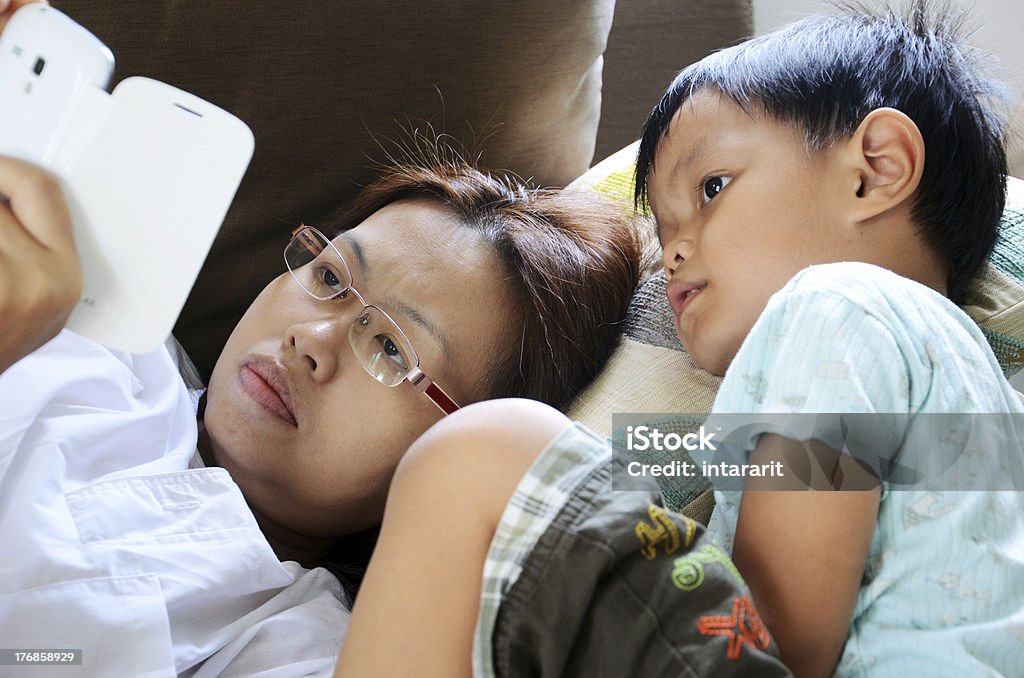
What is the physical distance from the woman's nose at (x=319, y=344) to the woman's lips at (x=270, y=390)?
0.03m

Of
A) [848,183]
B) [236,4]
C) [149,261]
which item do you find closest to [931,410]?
[848,183]

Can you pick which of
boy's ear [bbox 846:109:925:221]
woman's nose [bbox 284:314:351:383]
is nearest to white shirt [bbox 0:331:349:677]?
woman's nose [bbox 284:314:351:383]

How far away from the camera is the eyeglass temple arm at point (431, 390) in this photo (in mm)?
1039

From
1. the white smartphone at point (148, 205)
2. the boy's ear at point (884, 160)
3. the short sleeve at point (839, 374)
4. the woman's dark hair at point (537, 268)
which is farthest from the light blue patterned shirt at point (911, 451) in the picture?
the white smartphone at point (148, 205)

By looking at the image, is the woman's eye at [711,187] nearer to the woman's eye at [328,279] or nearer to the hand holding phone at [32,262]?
the woman's eye at [328,279]

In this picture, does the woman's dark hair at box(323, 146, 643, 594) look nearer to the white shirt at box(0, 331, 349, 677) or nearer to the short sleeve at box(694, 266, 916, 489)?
the white shirt at box(0, 331, 349, 677)

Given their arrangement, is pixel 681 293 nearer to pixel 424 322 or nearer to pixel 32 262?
pixel 424 322

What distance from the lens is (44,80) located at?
705mm

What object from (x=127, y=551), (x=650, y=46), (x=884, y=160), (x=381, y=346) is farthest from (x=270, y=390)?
(x=650, y=46)

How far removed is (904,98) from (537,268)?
454 mm

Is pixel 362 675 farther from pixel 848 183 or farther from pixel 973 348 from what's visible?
pixel 848 183

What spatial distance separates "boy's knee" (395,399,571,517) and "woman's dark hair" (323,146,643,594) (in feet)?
1.24

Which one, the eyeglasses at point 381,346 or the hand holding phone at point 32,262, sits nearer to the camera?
the hand holding phone at point 32,262

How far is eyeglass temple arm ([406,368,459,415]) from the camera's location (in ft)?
3.41
